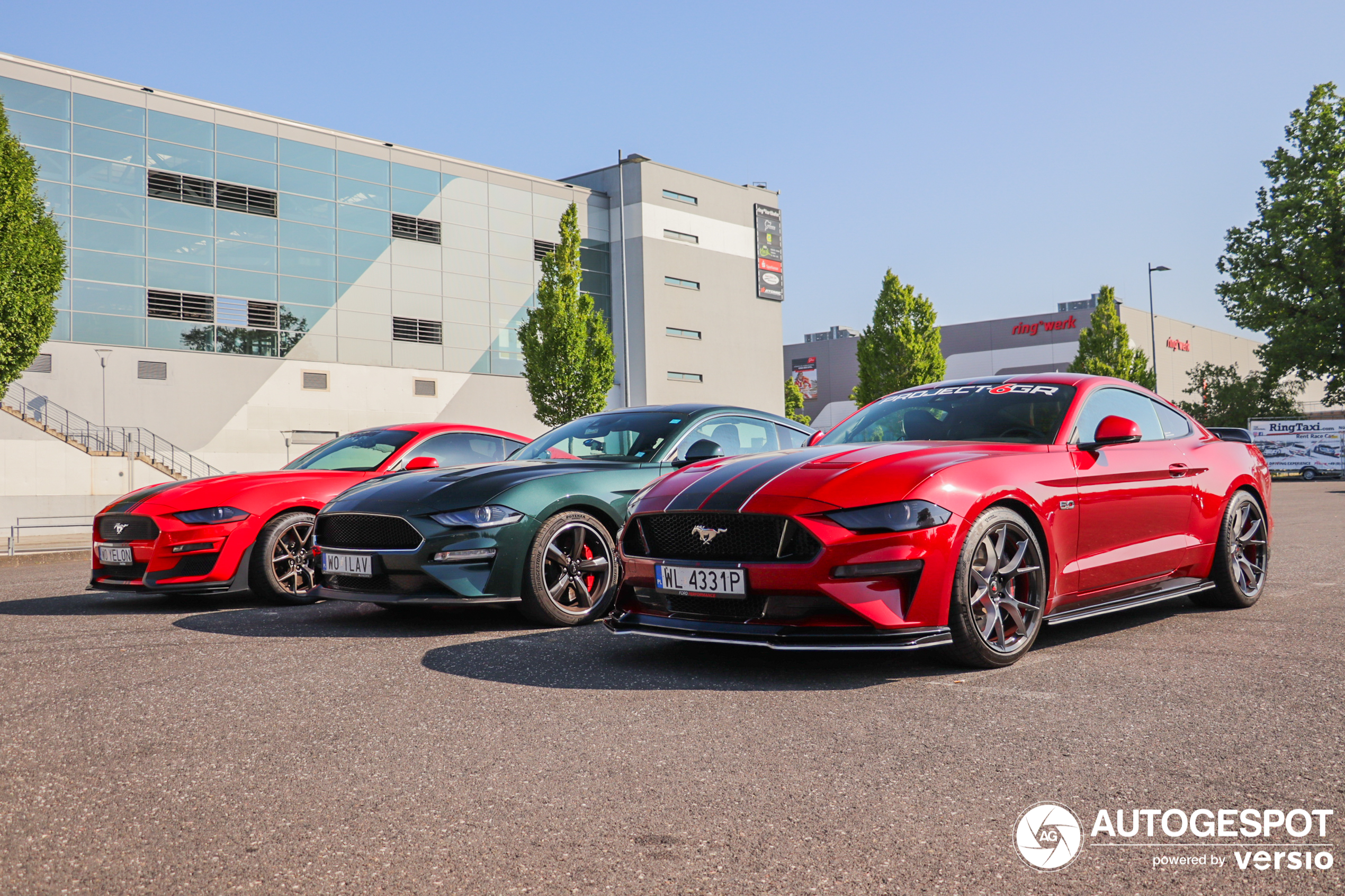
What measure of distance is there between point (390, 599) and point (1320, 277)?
3831 centimetres

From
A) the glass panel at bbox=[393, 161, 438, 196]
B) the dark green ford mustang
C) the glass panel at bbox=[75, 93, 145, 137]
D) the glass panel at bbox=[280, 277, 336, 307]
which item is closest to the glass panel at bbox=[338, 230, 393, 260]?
the glass panel at bbox=[280, 277, 336, 307]

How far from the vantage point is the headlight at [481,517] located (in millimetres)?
6164

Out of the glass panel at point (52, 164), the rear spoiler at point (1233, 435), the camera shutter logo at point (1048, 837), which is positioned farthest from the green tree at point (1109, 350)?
the camera shutter logo at point (1048, 837)

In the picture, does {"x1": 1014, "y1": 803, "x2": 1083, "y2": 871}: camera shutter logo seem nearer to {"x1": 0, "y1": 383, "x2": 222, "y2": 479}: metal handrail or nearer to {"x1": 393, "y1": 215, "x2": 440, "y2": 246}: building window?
{"x1": 0, "y1": 383, "x2": 222, "y2": 479}: metal handrail

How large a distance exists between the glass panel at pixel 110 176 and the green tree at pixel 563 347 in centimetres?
1230

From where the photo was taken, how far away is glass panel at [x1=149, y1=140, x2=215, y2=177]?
32.8 m

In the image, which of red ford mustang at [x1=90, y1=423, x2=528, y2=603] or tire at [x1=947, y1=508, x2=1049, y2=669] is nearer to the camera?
tire at [x1=947, y1=508, x2=1049, y2=669]

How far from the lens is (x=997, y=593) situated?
16.1 ft

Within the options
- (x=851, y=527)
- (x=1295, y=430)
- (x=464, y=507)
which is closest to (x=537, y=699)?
(x=851, y=527)

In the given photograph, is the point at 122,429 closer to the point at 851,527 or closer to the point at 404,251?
the point at 404,251

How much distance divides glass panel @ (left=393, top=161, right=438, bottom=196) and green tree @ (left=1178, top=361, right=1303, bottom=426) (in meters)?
35.2

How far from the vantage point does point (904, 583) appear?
4.56 m

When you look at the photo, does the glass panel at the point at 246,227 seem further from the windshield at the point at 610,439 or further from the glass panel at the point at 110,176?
the windshield at the point at 610,439

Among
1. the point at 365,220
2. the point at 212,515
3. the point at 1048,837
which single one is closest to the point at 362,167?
the point at 365,220
